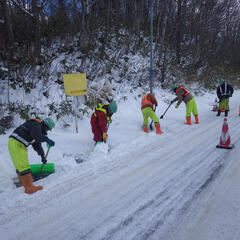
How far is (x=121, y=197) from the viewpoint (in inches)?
118

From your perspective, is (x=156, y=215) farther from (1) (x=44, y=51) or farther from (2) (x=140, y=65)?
(2) (x=140, y=65)

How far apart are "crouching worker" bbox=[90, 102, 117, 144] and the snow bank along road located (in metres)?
0.65

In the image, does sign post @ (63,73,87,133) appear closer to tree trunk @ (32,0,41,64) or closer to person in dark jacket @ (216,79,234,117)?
tree trunk @ (32,0,41,64)

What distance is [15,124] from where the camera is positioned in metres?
5.66

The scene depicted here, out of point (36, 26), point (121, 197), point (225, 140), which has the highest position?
point (36, 26)

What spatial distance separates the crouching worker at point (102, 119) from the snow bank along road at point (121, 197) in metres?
0.65

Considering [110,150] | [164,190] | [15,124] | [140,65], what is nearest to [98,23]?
[140,65]

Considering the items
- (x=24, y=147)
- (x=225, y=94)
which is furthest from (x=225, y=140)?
(x=24, y=147)

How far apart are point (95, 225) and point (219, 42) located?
26.4 meters

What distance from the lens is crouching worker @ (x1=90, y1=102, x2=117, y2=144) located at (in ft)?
16.5

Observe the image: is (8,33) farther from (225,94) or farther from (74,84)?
(225,94)

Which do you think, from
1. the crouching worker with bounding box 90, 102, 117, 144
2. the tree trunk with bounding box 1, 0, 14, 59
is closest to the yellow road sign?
the crouching worker with bounding box 90, 102, 117, 144

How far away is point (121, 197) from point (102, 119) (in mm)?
2435

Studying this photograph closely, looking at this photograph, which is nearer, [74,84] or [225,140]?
[225,140]
